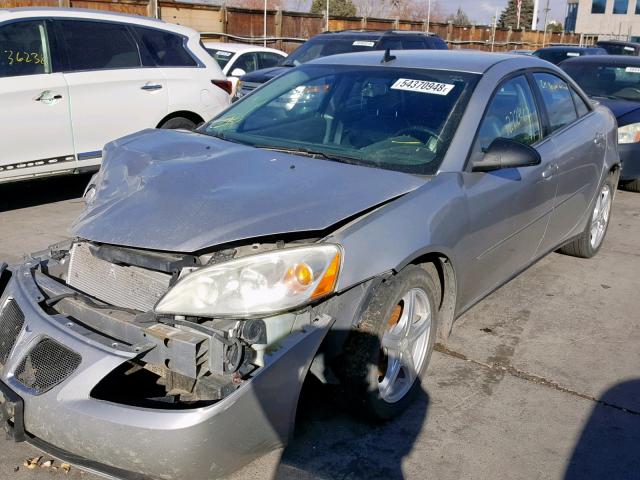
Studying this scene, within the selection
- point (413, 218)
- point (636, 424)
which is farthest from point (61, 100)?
point (636, 424)

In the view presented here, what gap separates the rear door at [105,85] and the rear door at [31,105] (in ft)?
0.44

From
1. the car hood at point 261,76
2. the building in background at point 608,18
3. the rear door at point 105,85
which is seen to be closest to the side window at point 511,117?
the rear door at point 105,85

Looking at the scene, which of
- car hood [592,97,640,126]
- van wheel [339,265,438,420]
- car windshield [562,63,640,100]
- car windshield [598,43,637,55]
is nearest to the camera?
van wheel [339,265,438,420]

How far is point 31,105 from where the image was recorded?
6348mm

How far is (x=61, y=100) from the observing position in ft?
21.5

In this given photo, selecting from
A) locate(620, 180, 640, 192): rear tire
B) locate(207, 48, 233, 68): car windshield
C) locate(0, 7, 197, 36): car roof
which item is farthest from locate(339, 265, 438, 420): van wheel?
locate(207, 48, 233, 68): car windshield

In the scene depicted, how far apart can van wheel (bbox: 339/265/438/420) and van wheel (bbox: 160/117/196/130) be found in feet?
15.3

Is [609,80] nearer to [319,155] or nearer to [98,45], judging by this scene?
[98,45]

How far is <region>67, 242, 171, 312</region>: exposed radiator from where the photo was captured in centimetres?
286

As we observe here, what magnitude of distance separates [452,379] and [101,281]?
188cm

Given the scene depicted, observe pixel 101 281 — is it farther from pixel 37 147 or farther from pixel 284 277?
pixel 37 147

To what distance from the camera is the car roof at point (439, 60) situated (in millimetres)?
4129

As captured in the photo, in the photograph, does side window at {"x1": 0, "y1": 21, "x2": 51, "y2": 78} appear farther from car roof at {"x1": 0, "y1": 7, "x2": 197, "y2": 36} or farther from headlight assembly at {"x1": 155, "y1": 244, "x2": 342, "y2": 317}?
headlight assembly at {"x1": 155, "y1": 244, "x2": 342, "y2": 317}

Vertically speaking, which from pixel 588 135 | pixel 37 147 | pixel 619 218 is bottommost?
pixel 619 218
